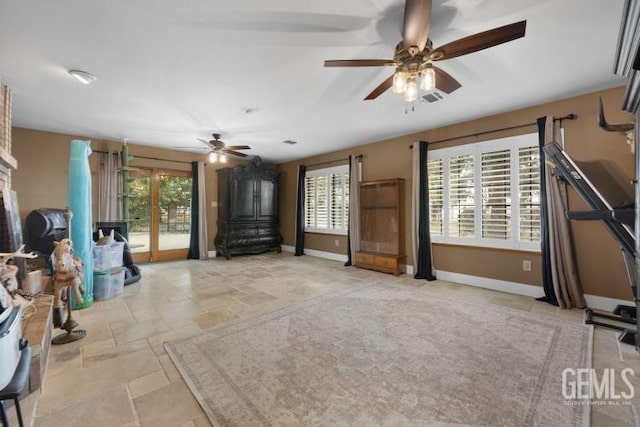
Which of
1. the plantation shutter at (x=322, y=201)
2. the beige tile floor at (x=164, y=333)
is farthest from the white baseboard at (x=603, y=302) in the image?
the plantation shutter at (x=322, y=201)

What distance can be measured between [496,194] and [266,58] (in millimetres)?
3572

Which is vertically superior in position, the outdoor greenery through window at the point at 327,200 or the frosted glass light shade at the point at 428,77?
the frosted glass light shade at the point at 428,77

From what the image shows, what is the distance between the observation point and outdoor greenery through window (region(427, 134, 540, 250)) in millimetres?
3596

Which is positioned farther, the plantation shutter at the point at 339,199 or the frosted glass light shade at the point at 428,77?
the plantation shutter at the point at 339,199

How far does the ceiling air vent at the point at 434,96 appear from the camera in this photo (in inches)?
123

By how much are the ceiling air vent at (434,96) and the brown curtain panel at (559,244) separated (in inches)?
55.0

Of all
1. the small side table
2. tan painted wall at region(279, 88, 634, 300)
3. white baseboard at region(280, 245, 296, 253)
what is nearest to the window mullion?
tan painted wall at region(279, 88, 634, 300)

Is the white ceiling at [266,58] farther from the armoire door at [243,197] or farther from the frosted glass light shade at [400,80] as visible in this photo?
the armoire door at [243,197]

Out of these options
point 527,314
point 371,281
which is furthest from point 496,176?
point 371,281

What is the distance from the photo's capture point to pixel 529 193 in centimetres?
357

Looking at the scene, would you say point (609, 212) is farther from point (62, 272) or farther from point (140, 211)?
point (140, 211)

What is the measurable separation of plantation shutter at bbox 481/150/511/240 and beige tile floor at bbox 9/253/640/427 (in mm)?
911

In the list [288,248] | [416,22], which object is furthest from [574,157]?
[288,248]

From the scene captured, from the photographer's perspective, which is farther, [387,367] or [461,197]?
[461,197]
